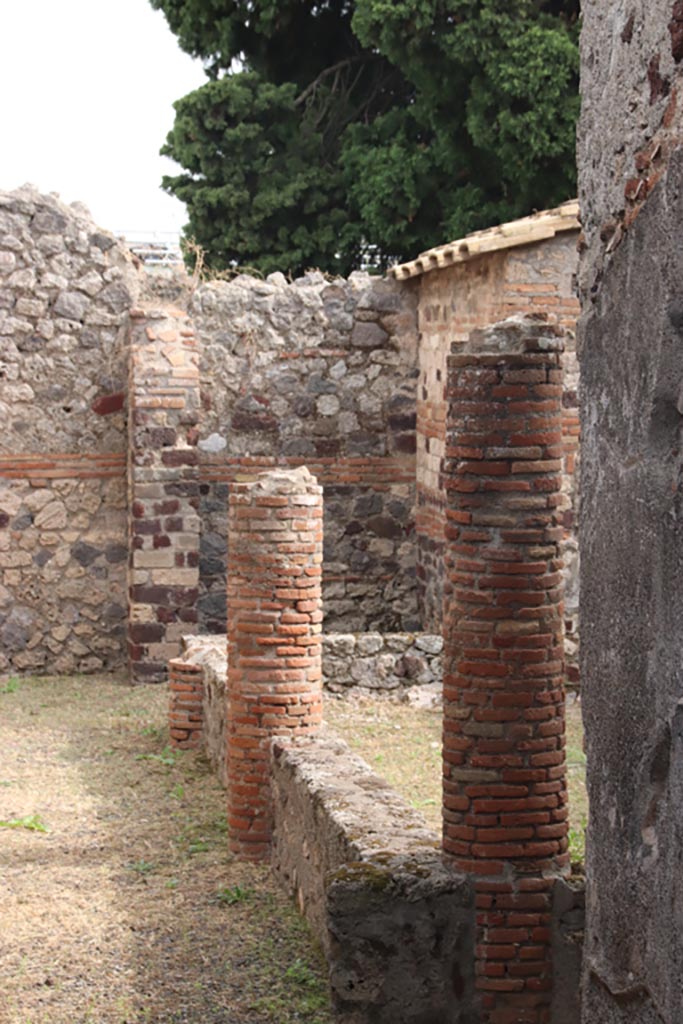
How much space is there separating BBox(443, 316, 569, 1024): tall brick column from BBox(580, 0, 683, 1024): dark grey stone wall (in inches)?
44.4

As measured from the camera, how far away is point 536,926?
5195 millimetres

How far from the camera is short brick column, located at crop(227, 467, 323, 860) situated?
7383 millimetres

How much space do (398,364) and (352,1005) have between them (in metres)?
7.93

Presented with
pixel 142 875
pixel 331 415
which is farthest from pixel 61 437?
pixel 142 875

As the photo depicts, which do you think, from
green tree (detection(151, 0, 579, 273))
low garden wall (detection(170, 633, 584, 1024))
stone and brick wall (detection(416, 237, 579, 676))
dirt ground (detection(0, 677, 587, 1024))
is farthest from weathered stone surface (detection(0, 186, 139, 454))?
green tree (detection(151, 0, 579, 273))

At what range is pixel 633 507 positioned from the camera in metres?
3.51

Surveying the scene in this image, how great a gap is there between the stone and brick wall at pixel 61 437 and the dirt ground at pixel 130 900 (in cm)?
184

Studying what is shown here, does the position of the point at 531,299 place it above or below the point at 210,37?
below

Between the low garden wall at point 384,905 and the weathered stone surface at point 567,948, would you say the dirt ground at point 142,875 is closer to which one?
the low garden wall at point 384,905

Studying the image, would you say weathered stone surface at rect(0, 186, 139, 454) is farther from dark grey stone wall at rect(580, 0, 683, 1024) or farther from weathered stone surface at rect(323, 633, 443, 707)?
dark grey stone wall at rect(580, 0, 683, 1024)

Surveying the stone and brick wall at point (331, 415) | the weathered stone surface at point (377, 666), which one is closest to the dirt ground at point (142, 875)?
the weathered stone surface at point (377, 666)

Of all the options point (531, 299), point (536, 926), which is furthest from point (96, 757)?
point (536, 926)

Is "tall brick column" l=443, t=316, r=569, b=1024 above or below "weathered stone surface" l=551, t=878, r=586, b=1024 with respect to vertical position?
above

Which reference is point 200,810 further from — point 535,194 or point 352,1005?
point 535,194
